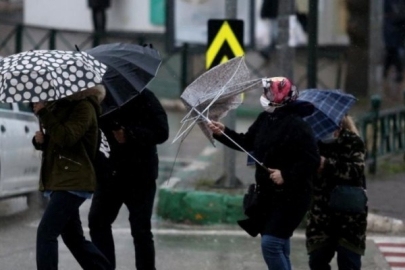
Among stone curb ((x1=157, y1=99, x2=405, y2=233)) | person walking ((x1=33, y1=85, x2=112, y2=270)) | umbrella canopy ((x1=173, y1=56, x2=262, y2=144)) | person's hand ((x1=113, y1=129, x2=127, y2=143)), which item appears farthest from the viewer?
stone curb ((x1=157, y1=99, x2=405, y2=233))

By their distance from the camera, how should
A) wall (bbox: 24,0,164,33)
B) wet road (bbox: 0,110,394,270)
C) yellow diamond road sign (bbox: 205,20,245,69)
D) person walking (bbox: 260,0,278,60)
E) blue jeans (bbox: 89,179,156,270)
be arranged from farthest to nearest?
wall (bbox: 24,0,164,33), person walking (bbox: 260,0,278,60), yellow diamond road sign (bbox: 205,20,245,69), wet road (bbox: 0,110,394,270), blue jeans (bbox: 89,179,156,270)

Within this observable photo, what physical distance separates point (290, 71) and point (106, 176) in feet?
16.4

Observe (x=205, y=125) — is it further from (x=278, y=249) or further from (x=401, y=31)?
(x=401, y=31)

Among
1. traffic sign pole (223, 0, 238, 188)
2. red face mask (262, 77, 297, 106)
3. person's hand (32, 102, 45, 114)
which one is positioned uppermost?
red face mask (262, 77, 297, 106)

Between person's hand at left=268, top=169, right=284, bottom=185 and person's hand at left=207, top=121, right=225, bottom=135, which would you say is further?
person's hand at left=207, top=121, right=225, bottom=135

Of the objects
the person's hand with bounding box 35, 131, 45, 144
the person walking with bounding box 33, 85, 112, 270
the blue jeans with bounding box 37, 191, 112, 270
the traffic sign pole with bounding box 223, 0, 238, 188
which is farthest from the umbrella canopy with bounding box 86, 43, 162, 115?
the traffic sign pole with bounding box 223, 0, 238, 188

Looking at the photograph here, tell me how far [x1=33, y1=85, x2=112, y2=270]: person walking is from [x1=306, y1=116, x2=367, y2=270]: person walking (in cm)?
148

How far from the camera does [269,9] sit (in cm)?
2133

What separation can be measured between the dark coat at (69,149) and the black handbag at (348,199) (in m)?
1.56

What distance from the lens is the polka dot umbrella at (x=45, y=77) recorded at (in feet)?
24.1

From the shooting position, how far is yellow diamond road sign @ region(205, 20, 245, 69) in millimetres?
11914

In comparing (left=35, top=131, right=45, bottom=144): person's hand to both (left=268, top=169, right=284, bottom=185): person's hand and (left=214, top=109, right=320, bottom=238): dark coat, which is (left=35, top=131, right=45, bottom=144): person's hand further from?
(left=268, top=169, right=284, bottom=185): person's hand

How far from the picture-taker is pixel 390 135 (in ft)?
47.4

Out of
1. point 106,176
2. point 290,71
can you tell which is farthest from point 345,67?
point 106,176
